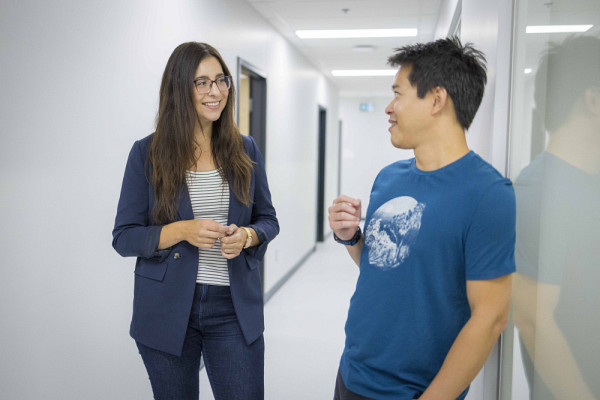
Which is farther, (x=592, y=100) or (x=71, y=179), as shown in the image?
(x=71, y=179)

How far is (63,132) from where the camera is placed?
1.94 m

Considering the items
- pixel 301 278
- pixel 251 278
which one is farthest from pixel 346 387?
pixel 301 278

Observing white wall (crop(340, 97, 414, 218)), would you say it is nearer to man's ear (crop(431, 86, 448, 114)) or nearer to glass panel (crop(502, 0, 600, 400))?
glass panel (crop(502, 0, 600, 400))

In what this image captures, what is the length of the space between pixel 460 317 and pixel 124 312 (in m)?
1.78

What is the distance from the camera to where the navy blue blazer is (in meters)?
1.53

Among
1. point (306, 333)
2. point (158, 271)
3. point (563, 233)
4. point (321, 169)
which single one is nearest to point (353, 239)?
point (563, 233)

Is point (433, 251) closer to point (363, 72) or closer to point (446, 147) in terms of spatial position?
point (446, 147)

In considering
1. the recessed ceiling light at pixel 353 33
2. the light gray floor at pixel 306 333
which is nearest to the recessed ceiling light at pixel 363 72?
the recessed ceiling light at pixel 353 33

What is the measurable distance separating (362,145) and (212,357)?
1034 cm

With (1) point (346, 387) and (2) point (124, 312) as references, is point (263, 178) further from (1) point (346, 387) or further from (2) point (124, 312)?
(2) point (124, 312)

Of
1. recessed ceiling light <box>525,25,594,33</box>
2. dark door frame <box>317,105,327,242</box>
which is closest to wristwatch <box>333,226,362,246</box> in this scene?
recessed ceiling light <box>525,25,594,33</box>

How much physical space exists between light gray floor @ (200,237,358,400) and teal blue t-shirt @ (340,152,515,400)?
203 cm

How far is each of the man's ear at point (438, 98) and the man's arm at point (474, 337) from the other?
1.29 feet

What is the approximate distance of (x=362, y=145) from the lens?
1165 cm
